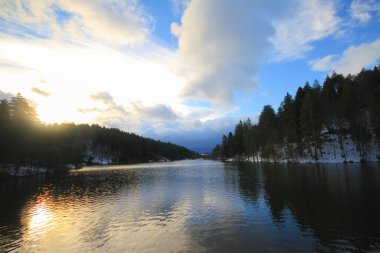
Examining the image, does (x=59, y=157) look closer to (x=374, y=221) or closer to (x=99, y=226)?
(x=99, y=226)

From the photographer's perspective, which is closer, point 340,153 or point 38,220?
point 38,220

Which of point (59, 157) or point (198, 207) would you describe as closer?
point (198, 207)

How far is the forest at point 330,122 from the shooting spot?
83.4m

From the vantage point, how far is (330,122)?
10031 centimetres

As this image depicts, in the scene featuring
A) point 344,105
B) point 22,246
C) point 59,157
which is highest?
point 344,105

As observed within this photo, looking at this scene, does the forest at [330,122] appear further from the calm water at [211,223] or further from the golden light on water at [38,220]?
the golden light on water at [38,220]

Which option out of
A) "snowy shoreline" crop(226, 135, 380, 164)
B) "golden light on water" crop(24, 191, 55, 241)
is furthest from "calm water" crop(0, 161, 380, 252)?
"snowy shoreline" crop(226, 135, 380, 164)

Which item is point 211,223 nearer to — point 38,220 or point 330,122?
point 38,220

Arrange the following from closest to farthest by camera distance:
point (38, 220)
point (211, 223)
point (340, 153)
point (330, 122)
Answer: point (211, 223)
point (38, 220)
point (340, 153)
point (330, 122)

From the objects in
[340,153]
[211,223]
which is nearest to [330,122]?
[340,153]

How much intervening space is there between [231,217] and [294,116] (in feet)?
286

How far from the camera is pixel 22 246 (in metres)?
22.4

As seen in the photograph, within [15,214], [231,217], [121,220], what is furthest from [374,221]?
[15,214]

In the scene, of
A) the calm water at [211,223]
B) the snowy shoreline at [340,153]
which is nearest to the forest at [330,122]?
the snowy shoreline at [340,153]
